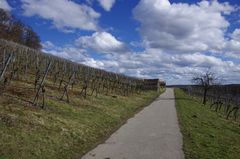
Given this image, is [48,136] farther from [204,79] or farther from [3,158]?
[204,79]

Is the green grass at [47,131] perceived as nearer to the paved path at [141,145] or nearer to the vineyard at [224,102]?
the paved path at [141,145]

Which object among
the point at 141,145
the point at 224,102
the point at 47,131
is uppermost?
the point at 224,102

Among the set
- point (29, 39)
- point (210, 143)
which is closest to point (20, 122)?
point (210, 143)

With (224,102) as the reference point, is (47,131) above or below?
below

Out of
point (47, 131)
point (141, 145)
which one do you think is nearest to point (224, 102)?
point (141, 145)

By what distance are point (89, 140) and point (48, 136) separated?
6.04 feet

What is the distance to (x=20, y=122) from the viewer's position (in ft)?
41.3

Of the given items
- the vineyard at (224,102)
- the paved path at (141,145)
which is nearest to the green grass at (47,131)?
the paved path at (141,145)

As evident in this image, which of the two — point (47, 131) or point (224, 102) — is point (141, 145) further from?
point (224, 102)

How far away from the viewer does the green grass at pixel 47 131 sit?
1027 cm

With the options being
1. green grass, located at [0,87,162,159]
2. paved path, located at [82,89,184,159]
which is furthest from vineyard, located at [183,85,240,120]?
green grass, located at [0,87,162,159]

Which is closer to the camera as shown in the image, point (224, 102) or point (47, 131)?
point (47, 131)

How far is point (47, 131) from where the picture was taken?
41.7 feet

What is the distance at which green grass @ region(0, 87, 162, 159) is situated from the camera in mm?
10273
